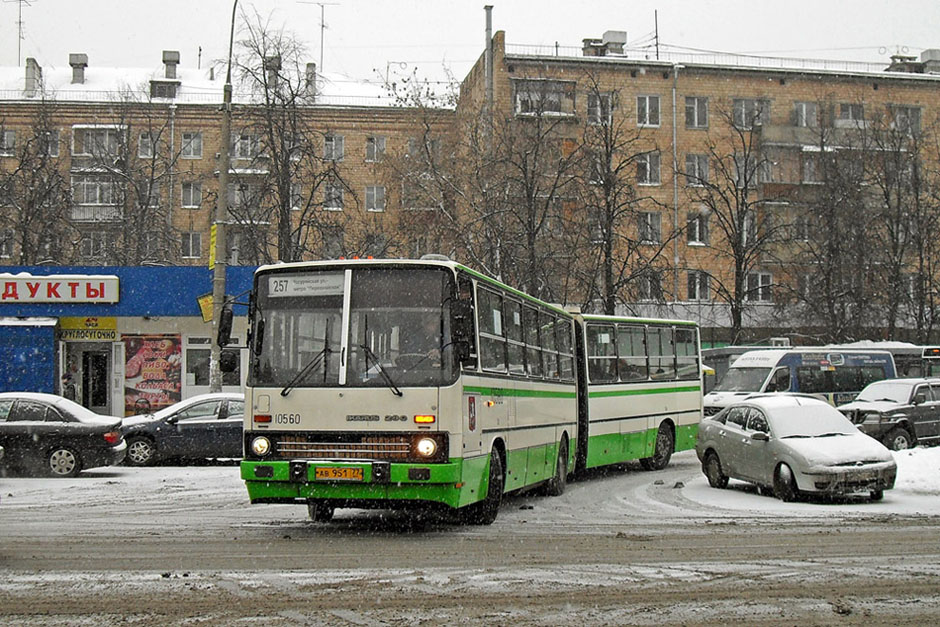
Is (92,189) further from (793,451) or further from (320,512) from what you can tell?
(793,451)

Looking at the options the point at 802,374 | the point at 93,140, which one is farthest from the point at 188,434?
the point at 93,140

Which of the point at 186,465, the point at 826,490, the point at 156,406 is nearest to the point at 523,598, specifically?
the point at 826,490

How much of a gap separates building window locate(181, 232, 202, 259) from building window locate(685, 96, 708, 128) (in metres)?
25.9

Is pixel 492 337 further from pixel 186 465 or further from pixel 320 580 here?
pixel 186 465

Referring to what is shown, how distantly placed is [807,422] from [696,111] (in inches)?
1619

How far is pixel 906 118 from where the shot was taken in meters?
53.8

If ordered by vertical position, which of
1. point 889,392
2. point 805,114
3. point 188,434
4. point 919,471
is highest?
point 805,114

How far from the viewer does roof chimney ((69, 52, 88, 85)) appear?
65312mm

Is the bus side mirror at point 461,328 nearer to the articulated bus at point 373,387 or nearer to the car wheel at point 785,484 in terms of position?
the articulated bus at point 373,387

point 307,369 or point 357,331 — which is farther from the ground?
point 357,331

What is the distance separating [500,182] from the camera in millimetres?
35812

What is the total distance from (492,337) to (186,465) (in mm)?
11891

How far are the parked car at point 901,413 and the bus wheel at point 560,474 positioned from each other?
10101mm

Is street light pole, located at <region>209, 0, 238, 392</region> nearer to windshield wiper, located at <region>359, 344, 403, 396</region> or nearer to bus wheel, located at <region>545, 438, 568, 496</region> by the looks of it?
bus wheel, located at <region>545, 438, 568, 496</region>
